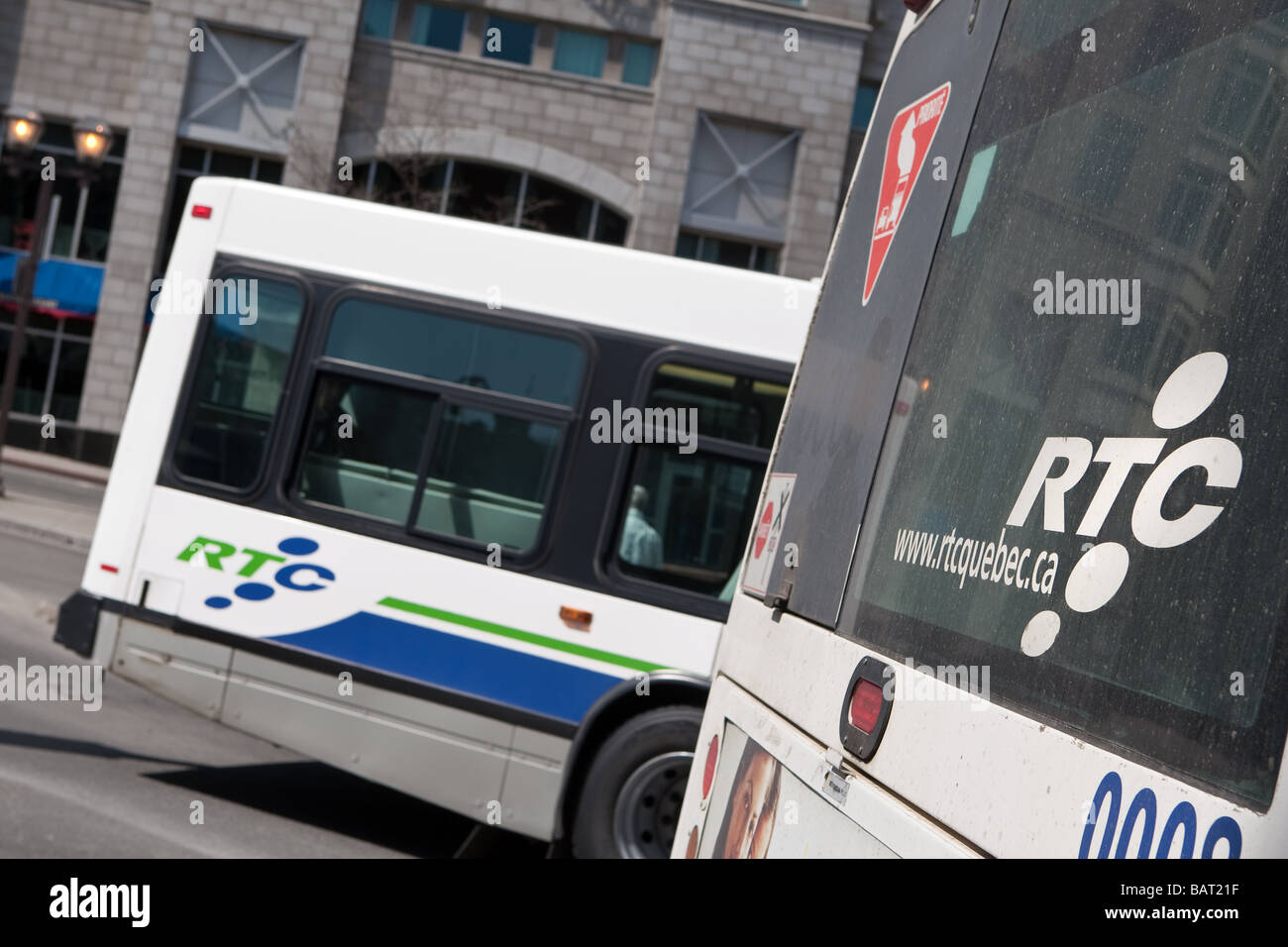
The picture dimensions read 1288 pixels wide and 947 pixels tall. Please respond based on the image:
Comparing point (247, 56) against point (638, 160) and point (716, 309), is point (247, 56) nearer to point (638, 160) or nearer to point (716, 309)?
point (638, 160)

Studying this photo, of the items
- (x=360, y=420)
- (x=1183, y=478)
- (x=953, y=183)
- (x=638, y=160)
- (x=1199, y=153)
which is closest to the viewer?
(x=1183, y=478)

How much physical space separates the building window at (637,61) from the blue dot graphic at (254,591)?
982 inches

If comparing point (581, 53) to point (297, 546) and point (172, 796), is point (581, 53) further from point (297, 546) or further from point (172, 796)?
point (172, 796)

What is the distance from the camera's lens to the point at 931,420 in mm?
2316

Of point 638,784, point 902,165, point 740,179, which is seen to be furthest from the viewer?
point 740,179

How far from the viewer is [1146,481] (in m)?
1.62

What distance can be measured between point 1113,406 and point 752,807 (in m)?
1.33

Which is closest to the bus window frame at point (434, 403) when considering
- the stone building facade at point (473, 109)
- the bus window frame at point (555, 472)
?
the bus window frame at point (555, 472)

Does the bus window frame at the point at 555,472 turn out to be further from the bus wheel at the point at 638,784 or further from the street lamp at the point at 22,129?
the street lamp at the point at 22,129

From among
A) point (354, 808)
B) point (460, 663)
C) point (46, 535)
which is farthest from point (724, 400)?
point (46, 535)
